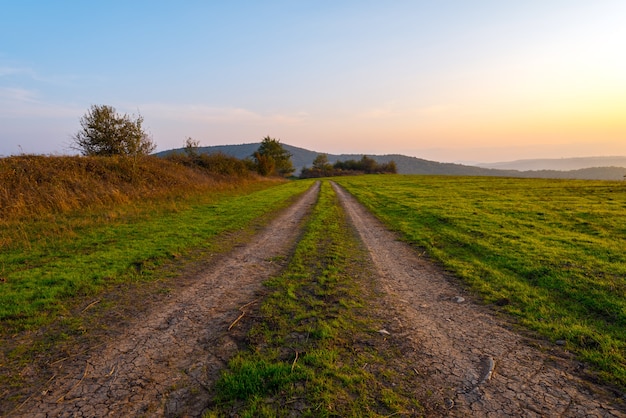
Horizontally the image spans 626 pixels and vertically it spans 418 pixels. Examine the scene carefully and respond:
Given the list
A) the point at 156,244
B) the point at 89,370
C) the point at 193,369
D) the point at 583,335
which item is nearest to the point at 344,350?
the point at 193,369

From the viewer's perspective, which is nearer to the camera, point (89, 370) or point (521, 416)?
point (521, 416)

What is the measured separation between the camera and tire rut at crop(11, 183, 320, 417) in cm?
375

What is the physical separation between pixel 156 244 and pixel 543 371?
37.3 ft

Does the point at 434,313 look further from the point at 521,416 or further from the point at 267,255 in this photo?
the point at 267,255

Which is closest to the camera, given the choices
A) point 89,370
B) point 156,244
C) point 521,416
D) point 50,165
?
point 521,416

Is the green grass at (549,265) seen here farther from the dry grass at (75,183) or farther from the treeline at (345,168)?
the treeline at (345,168)

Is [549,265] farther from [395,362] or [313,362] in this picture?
[313,362]

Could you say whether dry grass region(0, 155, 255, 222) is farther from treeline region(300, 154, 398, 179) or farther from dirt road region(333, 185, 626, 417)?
treeline region(300, 154, 398, 179)

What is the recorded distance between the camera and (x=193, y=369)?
447 centimetres

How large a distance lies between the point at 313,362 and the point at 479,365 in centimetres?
244

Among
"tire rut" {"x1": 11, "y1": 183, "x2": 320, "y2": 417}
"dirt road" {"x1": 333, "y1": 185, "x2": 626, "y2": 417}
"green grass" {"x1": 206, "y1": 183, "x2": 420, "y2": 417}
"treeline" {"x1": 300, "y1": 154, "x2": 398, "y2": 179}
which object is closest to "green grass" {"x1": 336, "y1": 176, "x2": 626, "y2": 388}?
"dirt road" {"x1": 333, "y1": 185, "x2": 626, "y2": 417}

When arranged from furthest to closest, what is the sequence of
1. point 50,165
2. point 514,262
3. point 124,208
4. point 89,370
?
point 50,165 → point 124,208 → point 514,262 → point 89,370

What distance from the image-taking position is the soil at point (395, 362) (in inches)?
149

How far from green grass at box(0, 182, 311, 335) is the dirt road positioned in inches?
264
